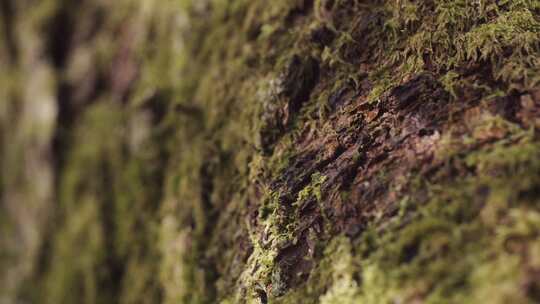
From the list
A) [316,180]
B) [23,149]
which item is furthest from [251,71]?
[23,149]

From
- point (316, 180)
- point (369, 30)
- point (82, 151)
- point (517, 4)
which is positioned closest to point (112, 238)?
point (82, 151)

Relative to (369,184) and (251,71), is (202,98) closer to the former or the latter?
(251,71)

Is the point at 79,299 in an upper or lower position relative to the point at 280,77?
lower

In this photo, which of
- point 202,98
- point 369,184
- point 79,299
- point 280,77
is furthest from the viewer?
point 79,299

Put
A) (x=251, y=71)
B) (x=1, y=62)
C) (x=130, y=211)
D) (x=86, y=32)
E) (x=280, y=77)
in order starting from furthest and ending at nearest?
(x=1, y=62), (x=86, y=32), (x=130, y=211), (x=251, y=71), (x=280, y=77)

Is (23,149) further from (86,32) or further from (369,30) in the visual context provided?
(369,30)

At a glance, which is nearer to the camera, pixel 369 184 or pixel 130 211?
pixel 369 184

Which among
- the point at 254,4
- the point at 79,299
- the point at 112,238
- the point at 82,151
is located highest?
the point at 254,4
